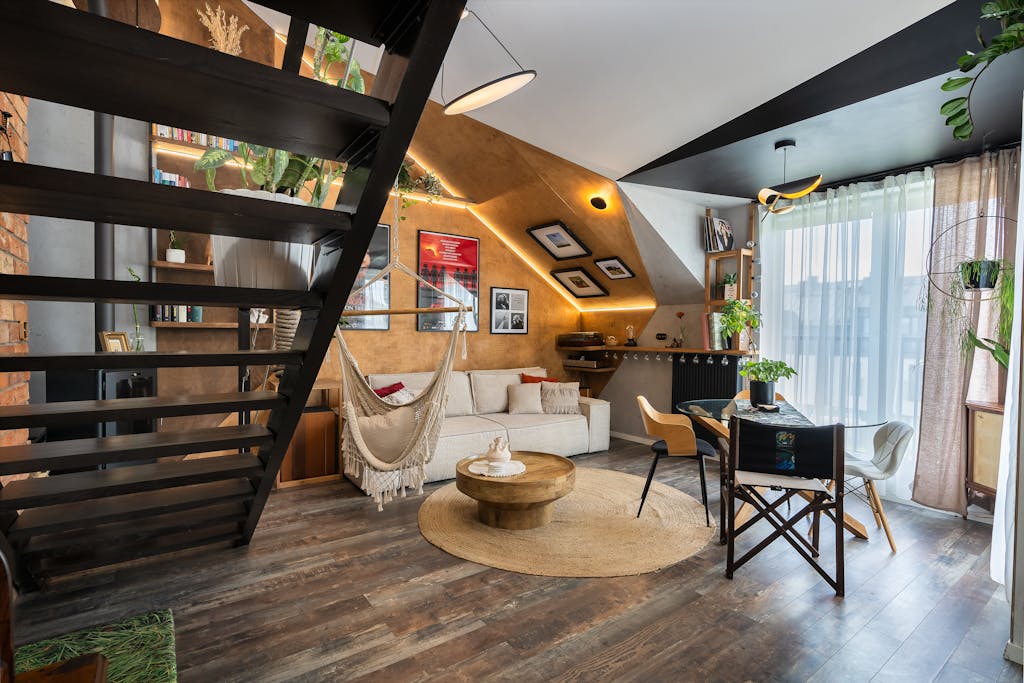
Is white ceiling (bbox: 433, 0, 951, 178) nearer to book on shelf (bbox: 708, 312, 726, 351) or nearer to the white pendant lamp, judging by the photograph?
the white pendant lamp

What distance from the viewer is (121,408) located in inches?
54.7

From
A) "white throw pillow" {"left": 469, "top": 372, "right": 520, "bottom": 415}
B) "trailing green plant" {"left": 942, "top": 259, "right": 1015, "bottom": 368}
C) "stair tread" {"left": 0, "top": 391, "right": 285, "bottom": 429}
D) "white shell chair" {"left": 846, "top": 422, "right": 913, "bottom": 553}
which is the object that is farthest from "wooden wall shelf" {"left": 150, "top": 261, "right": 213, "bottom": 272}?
"trailing green plant" {"left": 942, "top": 259, "right": 1015, "bottom": 368}

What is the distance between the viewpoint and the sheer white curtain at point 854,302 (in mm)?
3713

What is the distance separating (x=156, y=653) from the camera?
1.90 m

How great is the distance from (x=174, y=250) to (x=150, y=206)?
3.26 metres

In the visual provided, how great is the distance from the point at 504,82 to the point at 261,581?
9.09 ft

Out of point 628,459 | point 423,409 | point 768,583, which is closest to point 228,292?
point 423,409

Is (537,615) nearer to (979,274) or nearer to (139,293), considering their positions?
(139,293)

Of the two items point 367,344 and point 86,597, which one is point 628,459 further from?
point 86,597

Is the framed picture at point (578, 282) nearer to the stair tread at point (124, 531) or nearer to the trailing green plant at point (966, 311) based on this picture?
the trailing green plant at point (966, 311)

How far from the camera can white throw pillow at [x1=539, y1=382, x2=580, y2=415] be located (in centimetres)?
518

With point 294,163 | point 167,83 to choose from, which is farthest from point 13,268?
point 167,83

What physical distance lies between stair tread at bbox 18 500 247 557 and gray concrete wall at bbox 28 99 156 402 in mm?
738

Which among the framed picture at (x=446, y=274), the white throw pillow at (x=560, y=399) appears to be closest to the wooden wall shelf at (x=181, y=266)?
the framed picture at (x=446, y=274)
